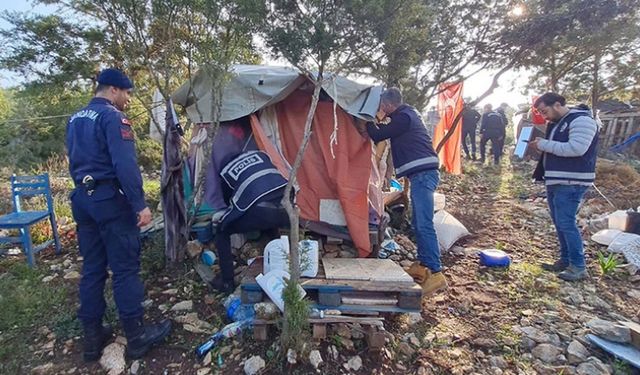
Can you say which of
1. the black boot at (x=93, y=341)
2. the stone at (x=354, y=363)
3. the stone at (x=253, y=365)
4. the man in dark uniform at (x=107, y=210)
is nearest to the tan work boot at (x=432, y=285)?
the stone at (x=354, y=363)

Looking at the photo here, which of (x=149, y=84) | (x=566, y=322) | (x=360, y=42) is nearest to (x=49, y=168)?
(x=149, y=84)

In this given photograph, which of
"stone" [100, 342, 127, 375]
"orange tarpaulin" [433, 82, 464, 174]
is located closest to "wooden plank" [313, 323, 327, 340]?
"stone" [100, 342, 127, 375]

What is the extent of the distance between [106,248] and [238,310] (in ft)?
3.24

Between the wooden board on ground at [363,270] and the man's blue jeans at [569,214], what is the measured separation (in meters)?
1.80

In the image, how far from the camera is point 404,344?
2.49m

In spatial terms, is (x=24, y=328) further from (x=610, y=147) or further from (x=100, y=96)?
(x=610, y=147)

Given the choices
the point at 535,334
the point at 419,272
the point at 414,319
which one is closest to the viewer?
the point at 535,334

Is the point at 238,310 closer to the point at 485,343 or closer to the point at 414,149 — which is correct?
the point at 485,343

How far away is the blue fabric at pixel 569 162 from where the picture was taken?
10.8ft

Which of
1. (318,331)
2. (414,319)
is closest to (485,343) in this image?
(414,319)

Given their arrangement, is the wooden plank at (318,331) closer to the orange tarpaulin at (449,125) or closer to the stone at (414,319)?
the stone at (414,319)

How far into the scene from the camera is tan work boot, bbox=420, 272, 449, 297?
3152 millimetres

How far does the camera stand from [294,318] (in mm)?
2117

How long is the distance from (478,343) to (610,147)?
12530 mm
